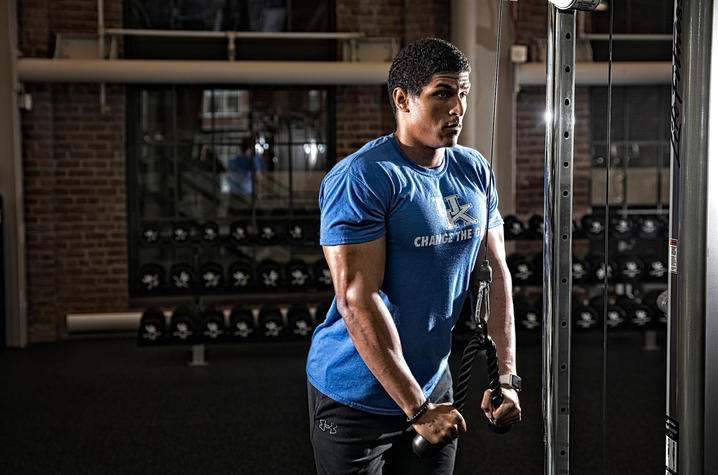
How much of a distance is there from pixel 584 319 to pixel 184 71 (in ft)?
10.9

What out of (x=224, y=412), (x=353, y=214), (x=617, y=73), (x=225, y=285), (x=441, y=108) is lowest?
(x=224, y=412)

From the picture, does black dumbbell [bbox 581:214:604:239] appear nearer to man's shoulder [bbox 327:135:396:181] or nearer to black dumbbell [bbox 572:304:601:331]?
black dumbbell [bbox 572:304:601:331]

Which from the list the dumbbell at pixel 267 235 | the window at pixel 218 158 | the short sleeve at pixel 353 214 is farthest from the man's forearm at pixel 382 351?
the window at pixel 218 158

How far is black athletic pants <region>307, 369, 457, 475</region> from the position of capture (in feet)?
5.37

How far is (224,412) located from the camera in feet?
14.1

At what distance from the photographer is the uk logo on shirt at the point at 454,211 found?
1592 mm

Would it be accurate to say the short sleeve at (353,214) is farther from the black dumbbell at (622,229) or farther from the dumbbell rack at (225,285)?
the black dumbbell at (622,229)

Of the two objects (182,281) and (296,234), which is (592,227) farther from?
(182,281)

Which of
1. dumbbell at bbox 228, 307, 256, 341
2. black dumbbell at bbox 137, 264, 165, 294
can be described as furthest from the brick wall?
dumbbell at bbox 228, 307, 256, 341

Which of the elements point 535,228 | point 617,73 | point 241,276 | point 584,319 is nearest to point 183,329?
point 241,276

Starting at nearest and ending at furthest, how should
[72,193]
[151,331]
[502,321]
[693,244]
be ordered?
[693,244]
[502,321]
[151,331]
[72,193]

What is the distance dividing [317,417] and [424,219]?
0.50 metres

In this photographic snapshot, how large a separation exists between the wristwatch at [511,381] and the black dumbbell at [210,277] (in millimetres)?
3993

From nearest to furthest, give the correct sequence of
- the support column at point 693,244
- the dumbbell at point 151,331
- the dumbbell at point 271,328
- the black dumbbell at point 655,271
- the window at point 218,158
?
the support column at point 693,244 → the dumbbell at point 151,331 → the dumbbell at point 271,328 → the black dumbbell at point 655,271 → the window at point 218,158
